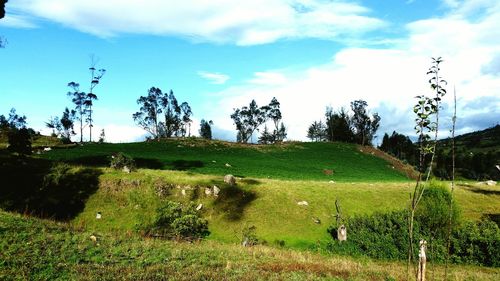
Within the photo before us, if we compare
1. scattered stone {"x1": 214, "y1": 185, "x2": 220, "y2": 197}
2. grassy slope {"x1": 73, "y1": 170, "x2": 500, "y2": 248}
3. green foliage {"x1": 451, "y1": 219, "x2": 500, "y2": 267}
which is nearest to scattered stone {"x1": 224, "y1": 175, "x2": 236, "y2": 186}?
grassy slope {"x1": 73, "y1": 170, "x2": 500, "y2": 248}

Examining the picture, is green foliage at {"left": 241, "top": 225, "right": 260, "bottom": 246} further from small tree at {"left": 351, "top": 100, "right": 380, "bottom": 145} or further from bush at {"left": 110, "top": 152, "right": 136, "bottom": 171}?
small tree at {"left": 351, "top": 100, "right": 380, "bottom": 145}

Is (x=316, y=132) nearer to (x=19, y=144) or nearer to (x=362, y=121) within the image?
(x=362, y=121)

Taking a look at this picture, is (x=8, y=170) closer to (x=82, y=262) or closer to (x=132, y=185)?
(x=132, y=185)

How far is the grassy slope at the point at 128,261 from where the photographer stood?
15930 millimetres

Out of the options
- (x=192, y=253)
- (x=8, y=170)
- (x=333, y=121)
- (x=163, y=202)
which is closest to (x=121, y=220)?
(x=163, y=202)

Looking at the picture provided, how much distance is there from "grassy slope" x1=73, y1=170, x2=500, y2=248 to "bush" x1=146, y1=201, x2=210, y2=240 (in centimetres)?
232

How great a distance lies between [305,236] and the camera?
1464 inches

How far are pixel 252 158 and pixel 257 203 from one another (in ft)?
134

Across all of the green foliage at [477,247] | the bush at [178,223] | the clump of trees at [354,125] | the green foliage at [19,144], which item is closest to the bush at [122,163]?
the green foliage at [19,144]

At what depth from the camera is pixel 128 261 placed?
18344 mm

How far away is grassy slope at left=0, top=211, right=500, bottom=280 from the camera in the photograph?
1593 centimetres

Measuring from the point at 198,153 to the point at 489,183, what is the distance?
169ft

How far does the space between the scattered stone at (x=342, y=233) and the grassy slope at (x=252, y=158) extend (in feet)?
82.7

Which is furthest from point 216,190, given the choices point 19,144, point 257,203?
point 19,144
